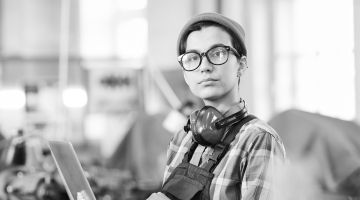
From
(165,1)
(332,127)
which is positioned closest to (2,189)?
(332,127)

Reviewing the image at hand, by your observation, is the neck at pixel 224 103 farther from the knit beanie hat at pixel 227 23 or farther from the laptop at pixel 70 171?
the laptop at pixel 70 171

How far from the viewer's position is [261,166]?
683 mm

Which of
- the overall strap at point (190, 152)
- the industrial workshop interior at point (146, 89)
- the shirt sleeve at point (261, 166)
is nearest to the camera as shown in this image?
the shirt sleeve at point (261, 166)

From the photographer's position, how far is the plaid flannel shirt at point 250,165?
0.68 meters

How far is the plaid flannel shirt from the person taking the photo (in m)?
0.68

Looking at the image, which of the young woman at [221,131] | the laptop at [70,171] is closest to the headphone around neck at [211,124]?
the young woman at [221,131]

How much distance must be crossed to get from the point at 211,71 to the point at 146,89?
395cm

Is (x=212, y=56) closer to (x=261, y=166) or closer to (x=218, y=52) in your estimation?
(x=218, y=52)

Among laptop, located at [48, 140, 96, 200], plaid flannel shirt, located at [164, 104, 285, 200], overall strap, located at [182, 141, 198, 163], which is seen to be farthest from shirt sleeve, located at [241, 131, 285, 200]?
laptop, located at [48, 140, 96, 200]

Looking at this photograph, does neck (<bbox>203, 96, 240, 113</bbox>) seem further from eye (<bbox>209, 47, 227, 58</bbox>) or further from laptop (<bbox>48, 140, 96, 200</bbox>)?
laptop (<bbox>48, 140, 96, 200</bbox>)

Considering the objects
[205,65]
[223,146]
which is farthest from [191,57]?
[223,146]

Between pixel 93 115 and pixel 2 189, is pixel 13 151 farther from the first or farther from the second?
pixel 93 115

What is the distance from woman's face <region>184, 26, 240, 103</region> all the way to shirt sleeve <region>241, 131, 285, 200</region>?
0.08 meters

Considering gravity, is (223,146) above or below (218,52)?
below
